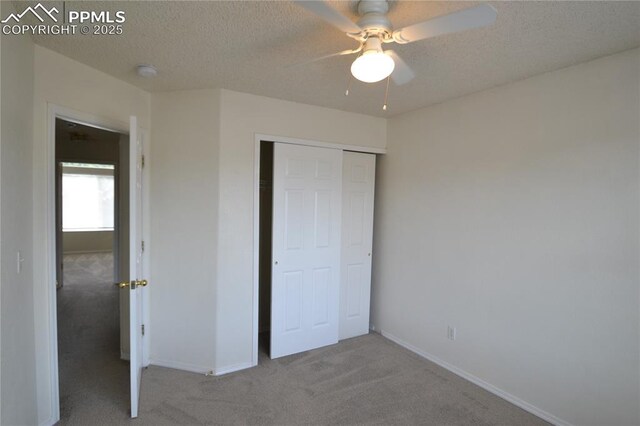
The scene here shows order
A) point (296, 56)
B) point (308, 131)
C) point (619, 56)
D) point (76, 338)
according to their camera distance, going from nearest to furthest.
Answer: point (619, 56), point (296, 56), point (308, 131), point (76, 338)

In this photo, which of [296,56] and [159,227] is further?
[159,227]

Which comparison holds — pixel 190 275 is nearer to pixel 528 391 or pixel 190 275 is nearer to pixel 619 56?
pixel 528 391

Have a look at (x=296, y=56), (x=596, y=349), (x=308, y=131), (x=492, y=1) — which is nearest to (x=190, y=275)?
(x=308, y=131)

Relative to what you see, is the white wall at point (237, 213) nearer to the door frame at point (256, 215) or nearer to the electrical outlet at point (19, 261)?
the door frame at point (256, 215)

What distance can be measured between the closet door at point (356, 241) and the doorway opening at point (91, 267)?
2.07 meters

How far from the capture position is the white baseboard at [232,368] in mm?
2766

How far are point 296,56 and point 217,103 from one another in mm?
952

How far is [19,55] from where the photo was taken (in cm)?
171

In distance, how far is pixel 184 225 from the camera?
2793mm

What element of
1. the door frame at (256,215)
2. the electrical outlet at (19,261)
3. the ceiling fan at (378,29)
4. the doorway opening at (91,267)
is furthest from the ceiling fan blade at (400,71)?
the doorway opening at (91,267)

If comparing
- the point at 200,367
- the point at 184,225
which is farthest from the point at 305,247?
the point at 200,367

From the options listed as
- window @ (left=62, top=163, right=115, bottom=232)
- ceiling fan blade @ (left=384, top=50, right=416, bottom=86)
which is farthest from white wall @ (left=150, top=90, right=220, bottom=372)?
window @ (left=62, top=163, right=115, bottom=232)

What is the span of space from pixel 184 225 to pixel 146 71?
4.00 feet

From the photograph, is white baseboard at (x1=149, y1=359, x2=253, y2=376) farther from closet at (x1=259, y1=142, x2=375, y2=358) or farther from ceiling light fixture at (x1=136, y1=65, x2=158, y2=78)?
ceiling light fixture at (x1=136, y1=65, x2=158, y2=78)
